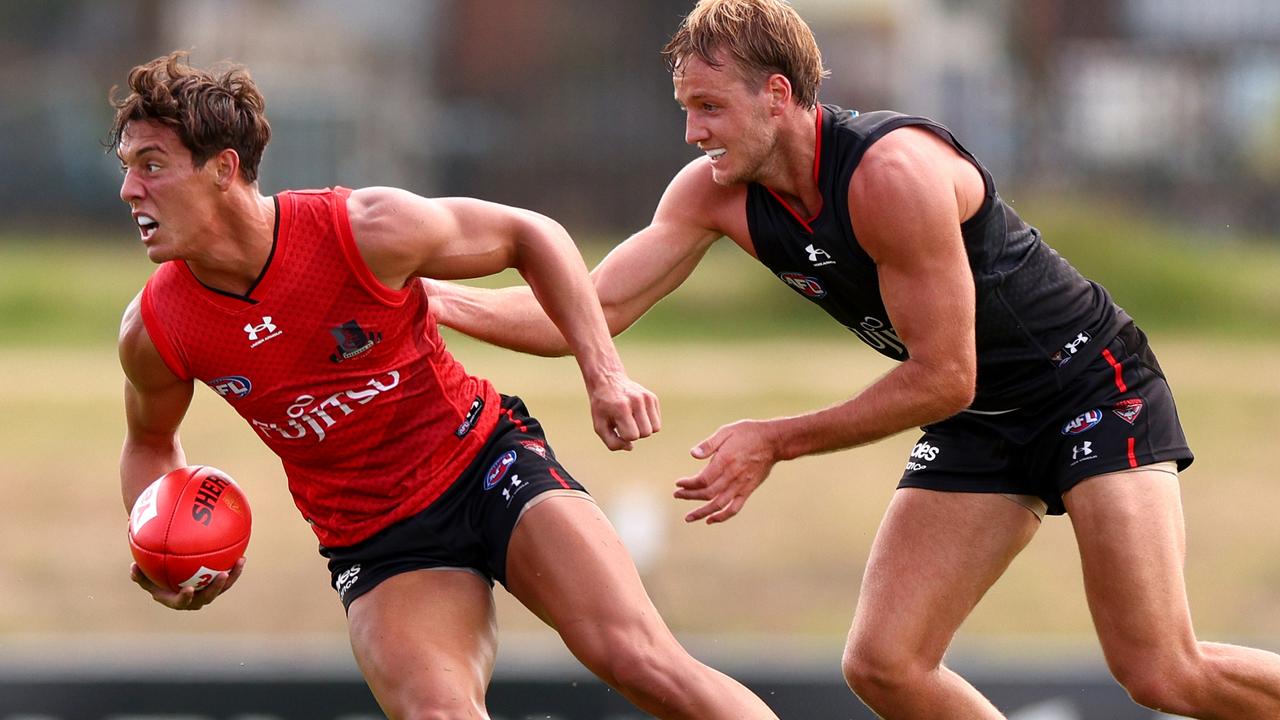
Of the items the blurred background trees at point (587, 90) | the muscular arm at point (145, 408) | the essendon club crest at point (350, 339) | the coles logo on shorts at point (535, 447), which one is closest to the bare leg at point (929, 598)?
the coles logo on shorts at point (535, 447)

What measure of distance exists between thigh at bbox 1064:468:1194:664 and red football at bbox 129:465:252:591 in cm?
278

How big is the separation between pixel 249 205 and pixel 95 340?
84.5ft

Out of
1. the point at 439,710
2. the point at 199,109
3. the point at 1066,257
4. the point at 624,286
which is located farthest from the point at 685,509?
the point at 1066,257

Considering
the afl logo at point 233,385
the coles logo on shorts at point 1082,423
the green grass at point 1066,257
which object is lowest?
the green grass at point 1066,257

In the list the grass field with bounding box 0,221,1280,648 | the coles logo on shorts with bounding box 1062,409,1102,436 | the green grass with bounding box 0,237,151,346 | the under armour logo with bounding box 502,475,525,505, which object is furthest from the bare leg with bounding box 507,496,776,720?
the green grass with bounding box 0,237,151,346

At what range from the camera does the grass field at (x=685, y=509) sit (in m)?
15.8

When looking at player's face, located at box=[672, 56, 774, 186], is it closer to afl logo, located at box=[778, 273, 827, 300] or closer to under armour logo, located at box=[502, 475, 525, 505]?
afl logo, located at box=[778, 273, 827, 300]

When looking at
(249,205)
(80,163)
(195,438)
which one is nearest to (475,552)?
(249,205)

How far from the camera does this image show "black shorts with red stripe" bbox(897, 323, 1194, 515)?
5766mm

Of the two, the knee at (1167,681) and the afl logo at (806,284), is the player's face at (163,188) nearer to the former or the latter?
the afl logo at (806,284)

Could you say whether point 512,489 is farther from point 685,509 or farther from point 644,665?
point 685,509

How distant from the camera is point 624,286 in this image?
21.0 feet

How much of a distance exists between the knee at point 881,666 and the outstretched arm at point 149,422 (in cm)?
208

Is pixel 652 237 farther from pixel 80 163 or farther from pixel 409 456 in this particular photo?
→ pixel 80 163
